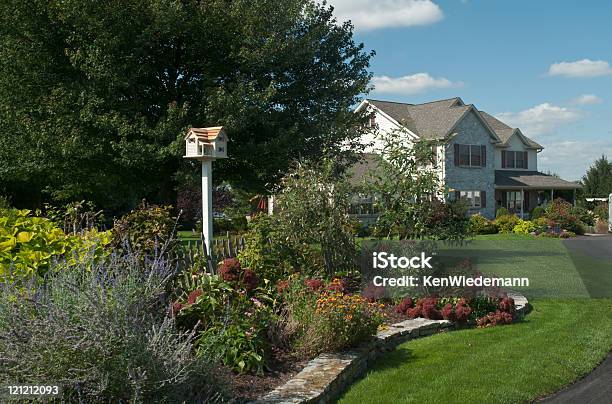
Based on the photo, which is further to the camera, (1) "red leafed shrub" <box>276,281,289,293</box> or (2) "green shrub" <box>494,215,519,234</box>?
(2) "green shrub" <box>494,215,519,234</box>

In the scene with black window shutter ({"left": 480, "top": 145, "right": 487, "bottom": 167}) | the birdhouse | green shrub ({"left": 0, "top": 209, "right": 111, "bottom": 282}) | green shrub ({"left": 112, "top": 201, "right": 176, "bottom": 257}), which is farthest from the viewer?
black window shutter ({"left": 480, "top": 145, "right": 487, "bottom": 167})

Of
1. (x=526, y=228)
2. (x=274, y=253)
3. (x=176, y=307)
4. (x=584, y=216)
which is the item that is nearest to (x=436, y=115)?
(x=526, y=228)

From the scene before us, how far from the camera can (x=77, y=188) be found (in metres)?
18.9

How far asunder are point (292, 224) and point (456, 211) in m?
2.93

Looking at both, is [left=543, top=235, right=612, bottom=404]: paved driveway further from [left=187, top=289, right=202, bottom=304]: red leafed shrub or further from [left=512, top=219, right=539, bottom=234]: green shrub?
[left=512, top=219, right=539, bottom=234]: green shrub

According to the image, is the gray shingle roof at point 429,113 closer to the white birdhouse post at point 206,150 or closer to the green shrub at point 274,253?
the white birdhouse post at point 206,150

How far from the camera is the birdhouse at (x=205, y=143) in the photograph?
10828 millimetres

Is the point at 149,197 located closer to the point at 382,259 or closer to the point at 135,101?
the point at 135,101

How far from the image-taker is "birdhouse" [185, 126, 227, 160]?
35.5 ft

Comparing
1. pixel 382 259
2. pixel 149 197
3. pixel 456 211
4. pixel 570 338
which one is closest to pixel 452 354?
pixel 570 338

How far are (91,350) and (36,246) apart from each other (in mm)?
2624

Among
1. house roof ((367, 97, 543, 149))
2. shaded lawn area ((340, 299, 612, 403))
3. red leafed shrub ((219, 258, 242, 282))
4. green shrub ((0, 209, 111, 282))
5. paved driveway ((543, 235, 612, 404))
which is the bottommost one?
paved driveway ((543, 235, 612, 404))

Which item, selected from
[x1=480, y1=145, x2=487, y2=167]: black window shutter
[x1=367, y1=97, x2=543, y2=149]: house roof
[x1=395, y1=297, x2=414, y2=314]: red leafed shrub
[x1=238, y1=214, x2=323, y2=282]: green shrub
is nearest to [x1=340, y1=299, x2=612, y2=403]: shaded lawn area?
[x1=395, y1=297, x2=414, y2=314]: red leafed shrub

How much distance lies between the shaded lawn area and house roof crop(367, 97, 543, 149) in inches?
1030
